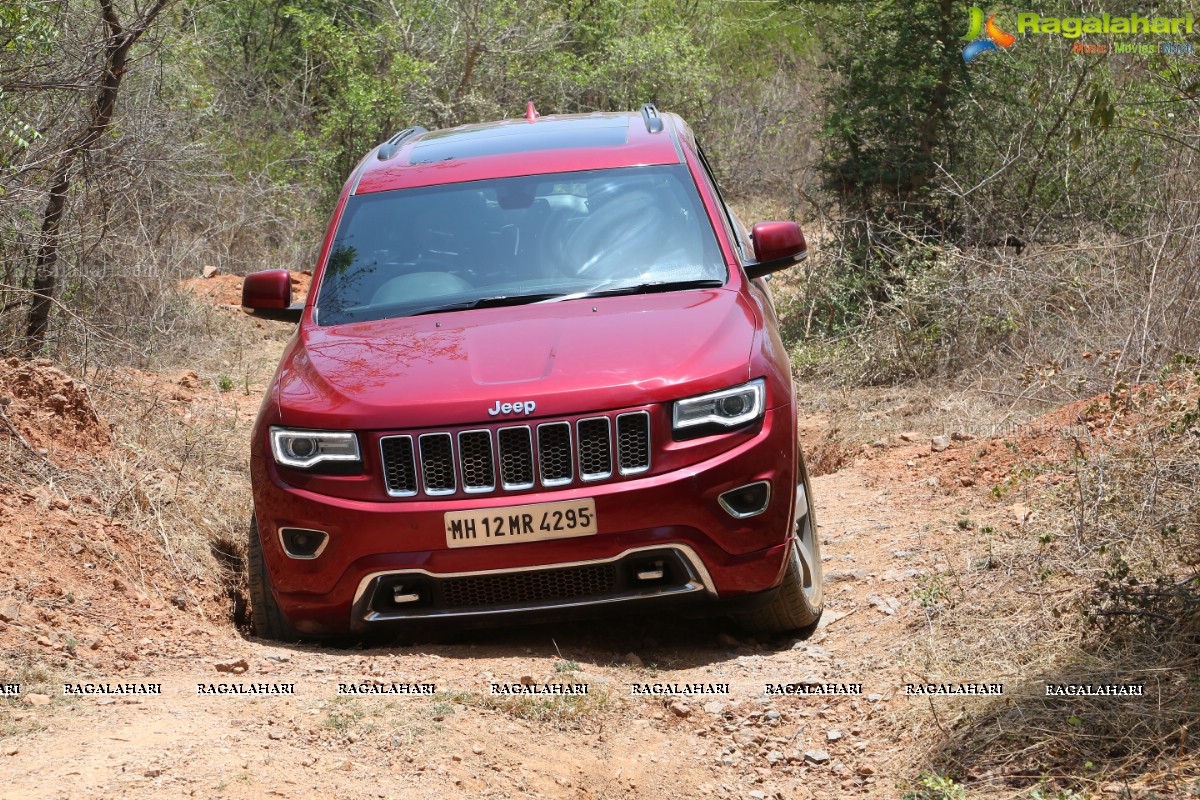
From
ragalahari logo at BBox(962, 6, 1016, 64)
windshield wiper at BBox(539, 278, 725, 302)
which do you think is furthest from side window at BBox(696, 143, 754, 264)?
ragalahari logo at BBox(962, 6, 1016, 64)

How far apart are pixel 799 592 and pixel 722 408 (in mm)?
799

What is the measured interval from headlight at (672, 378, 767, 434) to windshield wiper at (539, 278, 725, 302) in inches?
32.1

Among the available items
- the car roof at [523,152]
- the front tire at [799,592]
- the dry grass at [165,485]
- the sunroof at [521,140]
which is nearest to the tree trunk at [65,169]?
the dry grass at [165,485]

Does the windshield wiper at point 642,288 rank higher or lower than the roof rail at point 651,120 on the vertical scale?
lower

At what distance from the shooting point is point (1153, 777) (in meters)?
3.30

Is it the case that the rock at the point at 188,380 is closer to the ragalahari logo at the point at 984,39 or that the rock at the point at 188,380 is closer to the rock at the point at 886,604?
the rock at the point at 886,604

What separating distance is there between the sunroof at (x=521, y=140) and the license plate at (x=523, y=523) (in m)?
2.19

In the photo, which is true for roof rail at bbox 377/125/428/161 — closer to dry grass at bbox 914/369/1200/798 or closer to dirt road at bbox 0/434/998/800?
dirt road at bbox 0/434/998/800

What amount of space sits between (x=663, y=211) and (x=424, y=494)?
1.88 metres

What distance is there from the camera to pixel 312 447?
450cm

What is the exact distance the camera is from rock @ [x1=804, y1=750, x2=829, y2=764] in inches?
156

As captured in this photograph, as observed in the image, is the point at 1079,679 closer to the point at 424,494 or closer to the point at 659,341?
the point at 659,341

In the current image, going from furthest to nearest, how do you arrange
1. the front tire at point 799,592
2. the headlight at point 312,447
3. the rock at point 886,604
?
the rock at point 886,604
the front tire at point 799,592
the headlight at point 312,447

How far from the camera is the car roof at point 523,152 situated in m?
5.80
